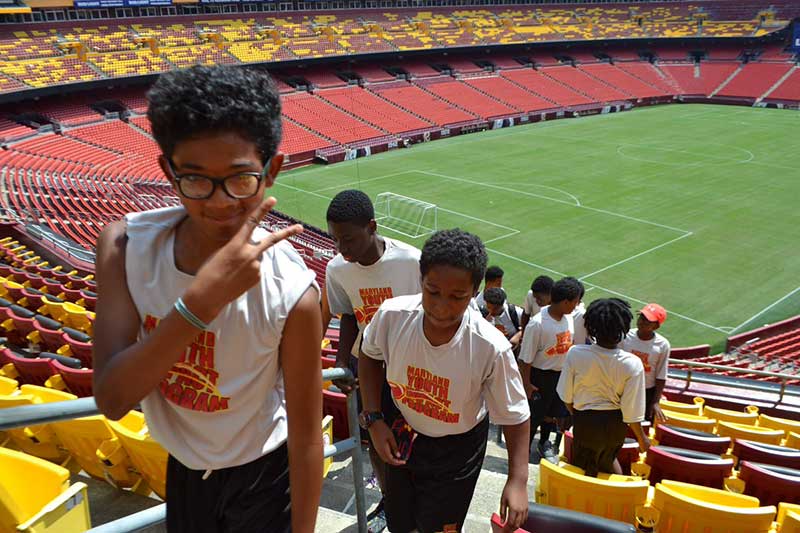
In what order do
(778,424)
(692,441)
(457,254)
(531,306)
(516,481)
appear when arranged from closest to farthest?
(457,254) < (516,481) < (692,441) < (778,424) < (531,306)

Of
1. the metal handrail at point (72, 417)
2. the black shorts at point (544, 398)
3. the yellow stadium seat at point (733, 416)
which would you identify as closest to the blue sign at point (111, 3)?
the black shorts at point (544, 398)

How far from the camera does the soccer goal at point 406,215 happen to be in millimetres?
21409

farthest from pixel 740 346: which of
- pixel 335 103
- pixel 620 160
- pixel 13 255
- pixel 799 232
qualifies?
pixel 335 103

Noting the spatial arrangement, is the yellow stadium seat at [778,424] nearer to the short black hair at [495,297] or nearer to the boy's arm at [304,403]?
the short black hair at [495,297]

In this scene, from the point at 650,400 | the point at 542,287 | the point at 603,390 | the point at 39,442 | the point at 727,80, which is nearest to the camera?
the point at 39,442

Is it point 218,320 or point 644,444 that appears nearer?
point 218,320

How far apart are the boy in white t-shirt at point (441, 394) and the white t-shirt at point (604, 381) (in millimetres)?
1386

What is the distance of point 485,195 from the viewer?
25531 mm

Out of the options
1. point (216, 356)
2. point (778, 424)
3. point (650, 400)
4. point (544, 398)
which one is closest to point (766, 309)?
point (778, 424)

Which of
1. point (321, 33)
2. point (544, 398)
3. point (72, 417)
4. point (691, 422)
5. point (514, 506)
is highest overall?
point (321, 33)

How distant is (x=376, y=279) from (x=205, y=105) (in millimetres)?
2502

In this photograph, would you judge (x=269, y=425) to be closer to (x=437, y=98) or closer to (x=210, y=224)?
(x=210, y=224)

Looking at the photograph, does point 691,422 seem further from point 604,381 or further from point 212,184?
point 212,184

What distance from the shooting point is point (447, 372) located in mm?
2887
